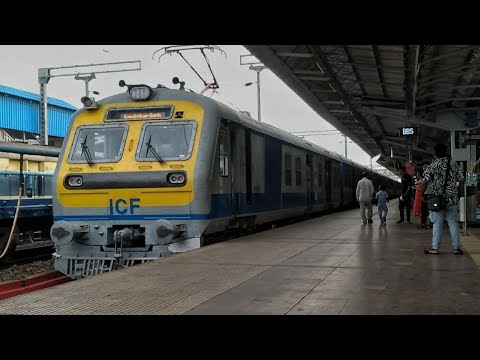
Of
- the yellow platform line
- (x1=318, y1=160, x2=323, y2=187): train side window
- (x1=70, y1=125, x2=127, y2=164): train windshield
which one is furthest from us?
(x1=318, y1=160, x2=323, y2=187): train side window

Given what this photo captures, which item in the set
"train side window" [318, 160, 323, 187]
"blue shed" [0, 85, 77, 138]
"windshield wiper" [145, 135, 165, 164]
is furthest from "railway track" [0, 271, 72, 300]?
"blue shed" [0, 85, 77, 138]

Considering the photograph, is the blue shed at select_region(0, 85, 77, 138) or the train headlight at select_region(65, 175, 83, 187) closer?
the train headlight at select_region(65, 175, 83, 187)

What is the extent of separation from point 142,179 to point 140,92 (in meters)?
1.61

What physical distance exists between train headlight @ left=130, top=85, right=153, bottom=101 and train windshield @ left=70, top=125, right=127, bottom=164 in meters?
0.55

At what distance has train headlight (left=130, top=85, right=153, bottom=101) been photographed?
375 inches

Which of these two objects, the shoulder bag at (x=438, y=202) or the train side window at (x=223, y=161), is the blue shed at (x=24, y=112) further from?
the shoulder bag at (x=438, y=202)

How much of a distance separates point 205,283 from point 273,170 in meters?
6.62

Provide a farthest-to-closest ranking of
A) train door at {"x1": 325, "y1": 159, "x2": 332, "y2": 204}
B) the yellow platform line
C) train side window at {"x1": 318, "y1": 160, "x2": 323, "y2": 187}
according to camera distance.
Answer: train door at {"x1": 325, "y1": 159, "x2": 332, "y2": 204} < train side window at {"x1": 318, "y1": 160, "x2": 323, "y2": 187} < the yellow platform line

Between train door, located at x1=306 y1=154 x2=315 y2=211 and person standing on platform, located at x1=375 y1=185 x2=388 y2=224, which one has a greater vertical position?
train door, located at x1=306 y1=154 x2=315 y2=211

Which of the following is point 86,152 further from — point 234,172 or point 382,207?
point 382,207

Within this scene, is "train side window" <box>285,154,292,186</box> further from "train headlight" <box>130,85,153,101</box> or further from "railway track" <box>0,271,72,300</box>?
"railway track" <box>0,271,72,300</box>

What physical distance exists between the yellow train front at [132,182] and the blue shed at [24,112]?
17935mm

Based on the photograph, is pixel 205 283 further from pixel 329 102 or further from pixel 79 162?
pixel 329 102

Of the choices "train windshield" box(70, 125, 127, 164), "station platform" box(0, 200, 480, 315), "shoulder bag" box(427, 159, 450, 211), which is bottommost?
"station platform" box(0, 200, 480, 315)
